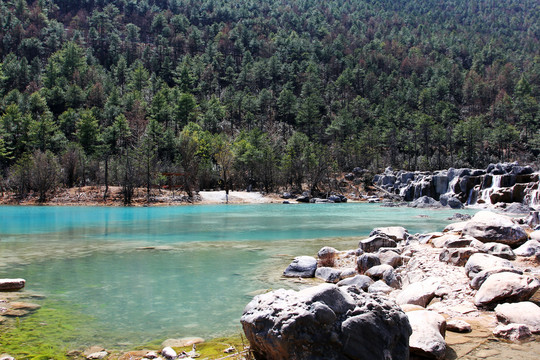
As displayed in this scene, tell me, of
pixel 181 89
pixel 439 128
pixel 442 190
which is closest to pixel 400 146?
pixel 439 128

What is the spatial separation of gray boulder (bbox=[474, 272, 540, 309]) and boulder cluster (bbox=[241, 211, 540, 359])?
17 mm

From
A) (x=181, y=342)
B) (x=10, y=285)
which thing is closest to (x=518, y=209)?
(x=181, y=342)

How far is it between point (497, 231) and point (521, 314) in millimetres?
7210

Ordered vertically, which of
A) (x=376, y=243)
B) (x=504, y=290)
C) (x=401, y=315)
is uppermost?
(x=401, y=315)

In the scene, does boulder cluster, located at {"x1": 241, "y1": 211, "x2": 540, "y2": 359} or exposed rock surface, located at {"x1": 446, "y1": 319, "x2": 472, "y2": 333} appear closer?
boulder cluster, located at {"x1": 241, "y1": 211, "x2": 540, "y2": 359}

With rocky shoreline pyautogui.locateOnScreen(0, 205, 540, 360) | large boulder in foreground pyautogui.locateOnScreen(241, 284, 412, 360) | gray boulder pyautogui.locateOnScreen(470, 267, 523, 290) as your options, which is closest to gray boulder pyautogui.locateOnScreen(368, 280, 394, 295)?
rocky shoreline pyautogui.locateOnScreen(0, 205, 540, 360)

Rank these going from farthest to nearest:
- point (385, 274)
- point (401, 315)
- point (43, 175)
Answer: point (43, 175)
point (385, 274)
point (401, 315)

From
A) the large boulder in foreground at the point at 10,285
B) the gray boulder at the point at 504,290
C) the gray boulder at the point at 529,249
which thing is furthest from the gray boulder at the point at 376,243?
the large boulder in foreground at the point at 10,285

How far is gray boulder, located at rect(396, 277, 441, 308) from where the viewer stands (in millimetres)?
8172

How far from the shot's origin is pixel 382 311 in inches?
210

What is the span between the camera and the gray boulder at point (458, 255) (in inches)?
426

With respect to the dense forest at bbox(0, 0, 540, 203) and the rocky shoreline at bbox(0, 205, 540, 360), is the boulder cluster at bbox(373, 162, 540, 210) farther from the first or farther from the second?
the rocky shoreline at bbox(0, 205, 540, 360)

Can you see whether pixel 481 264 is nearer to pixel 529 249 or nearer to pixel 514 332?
pixel 514 332

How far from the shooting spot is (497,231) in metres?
13.1
